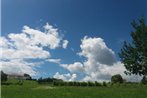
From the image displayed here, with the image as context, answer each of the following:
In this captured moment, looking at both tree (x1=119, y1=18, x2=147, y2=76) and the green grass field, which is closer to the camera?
the green grass field

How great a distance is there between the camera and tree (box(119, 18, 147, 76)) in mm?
63906

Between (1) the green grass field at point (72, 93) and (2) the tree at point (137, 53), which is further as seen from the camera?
(2) the tree at point (137, 53)

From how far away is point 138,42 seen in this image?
6544 centimetres

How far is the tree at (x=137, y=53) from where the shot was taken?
63.9 metres

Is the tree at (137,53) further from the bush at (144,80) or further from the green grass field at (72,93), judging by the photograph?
the green grass field at (72,93)

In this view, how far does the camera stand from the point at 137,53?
64750 millimetres

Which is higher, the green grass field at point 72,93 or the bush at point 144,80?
the bush at point 144,80

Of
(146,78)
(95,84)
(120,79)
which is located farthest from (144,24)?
(120,79)

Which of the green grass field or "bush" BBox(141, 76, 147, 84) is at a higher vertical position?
"bush" BBox(141, 76, 147, 84)

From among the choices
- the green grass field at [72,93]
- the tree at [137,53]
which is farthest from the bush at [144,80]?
the green grass field at [72,93]

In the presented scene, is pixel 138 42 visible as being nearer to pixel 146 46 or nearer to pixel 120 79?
pixel 146 46

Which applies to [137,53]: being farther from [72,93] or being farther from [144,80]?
[72,93]

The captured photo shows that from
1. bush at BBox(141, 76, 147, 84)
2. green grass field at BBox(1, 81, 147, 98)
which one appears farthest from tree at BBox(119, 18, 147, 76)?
green grass field at BBox(1, 81, 147, 98)

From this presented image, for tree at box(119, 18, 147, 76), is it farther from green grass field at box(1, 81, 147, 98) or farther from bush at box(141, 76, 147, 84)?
green grass field at box(1, 81, 147, 98)
